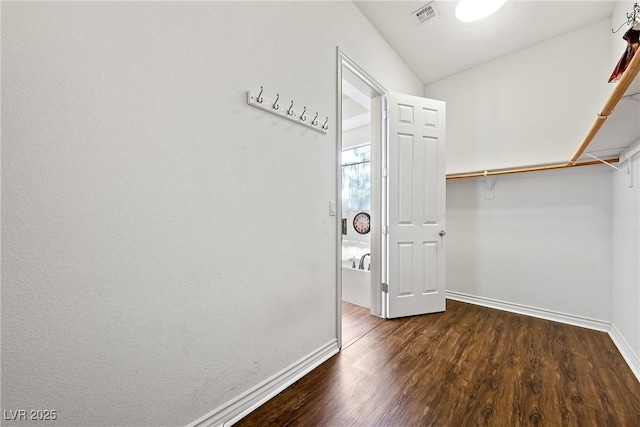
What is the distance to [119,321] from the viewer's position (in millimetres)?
892

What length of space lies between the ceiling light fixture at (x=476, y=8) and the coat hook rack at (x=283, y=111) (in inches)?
54.6

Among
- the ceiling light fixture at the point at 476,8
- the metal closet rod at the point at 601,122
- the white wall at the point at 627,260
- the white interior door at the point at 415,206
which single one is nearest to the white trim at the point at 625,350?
the white wall at the point at 627,260

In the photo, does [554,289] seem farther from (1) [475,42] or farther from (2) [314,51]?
(2) [314,51]

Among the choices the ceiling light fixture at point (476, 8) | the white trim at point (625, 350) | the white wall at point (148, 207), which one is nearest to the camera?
the white wall at point (148, 207)

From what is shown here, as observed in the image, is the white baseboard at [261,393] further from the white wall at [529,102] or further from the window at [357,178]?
the white wall at [529,102]

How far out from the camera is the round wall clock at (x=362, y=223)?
12.0 ft

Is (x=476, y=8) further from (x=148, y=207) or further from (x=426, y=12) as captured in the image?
(x=148, y=207)

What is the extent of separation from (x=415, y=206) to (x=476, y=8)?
5.38 feet

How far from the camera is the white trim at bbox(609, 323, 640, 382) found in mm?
1539

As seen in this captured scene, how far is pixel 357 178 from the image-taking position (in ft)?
13.0

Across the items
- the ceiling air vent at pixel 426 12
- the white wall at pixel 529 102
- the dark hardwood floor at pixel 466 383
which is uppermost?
the ceiling air vent at pixel 426 12

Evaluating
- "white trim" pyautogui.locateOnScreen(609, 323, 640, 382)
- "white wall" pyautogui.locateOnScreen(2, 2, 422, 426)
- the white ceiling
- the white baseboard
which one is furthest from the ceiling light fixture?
the white baseboard

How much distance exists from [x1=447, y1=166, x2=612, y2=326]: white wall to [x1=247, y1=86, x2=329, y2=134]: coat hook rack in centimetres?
218

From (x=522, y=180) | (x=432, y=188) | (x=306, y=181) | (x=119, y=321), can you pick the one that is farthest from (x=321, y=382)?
(x=522, y=180)
